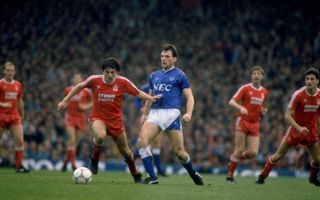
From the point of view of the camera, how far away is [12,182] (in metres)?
13.6

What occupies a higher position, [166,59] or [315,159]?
[166,59]

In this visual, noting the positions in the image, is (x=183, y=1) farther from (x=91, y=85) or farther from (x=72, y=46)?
(x=91, y=85)

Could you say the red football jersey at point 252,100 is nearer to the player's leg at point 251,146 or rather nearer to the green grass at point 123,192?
the player's leg at point 251,146

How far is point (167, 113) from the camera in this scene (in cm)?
1390

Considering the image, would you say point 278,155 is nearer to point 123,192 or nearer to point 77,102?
point 123,192

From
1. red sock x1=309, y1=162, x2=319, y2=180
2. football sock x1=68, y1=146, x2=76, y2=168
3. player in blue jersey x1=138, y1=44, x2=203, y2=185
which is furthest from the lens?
football sock x1=68, y1=146, x2=76, y2=168

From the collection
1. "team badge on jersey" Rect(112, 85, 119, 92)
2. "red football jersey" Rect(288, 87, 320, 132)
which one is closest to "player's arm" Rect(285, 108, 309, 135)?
"red football jersey" Rect(288, 87, 320, 132)

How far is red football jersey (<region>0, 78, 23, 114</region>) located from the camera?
57.3ft

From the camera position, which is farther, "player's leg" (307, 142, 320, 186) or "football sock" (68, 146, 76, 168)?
"football sock" (68, 146, 76, 168)

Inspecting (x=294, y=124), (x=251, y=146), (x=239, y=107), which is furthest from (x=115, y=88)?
(x=251, y=146)

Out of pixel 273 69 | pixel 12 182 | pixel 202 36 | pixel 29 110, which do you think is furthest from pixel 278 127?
pixel 12 182

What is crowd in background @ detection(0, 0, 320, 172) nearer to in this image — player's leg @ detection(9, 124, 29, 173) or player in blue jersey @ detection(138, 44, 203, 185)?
player's leg @ detection(9, 124, 29, 173)

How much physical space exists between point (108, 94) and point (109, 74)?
44cm

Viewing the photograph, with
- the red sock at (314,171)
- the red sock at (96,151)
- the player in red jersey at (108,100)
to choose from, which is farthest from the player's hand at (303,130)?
the red sock at (96,151)
